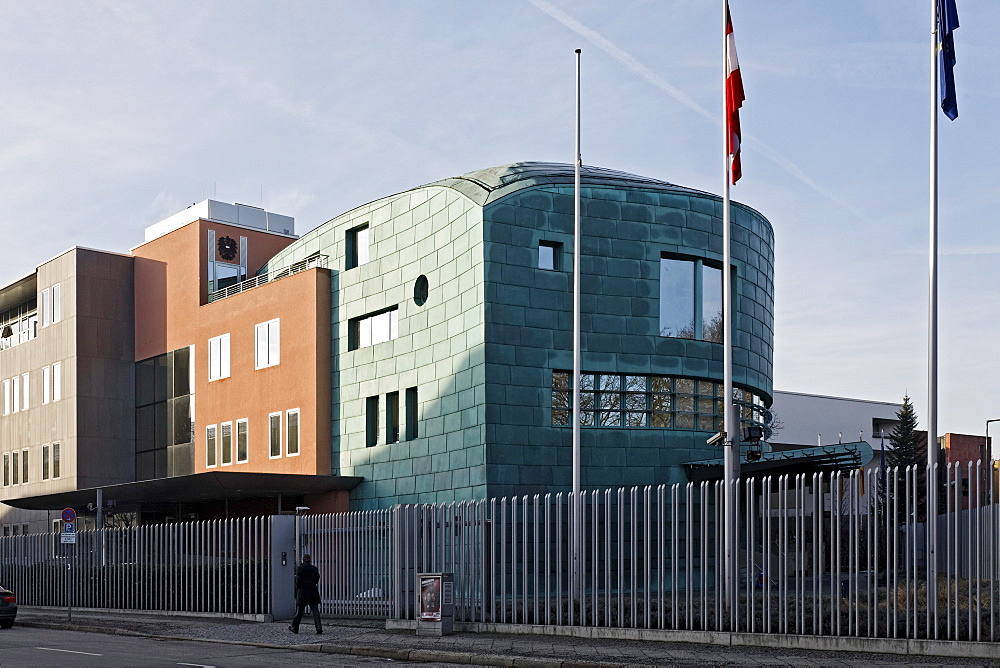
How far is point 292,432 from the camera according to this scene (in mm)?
42781

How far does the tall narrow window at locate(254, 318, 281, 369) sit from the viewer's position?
43.8 meters

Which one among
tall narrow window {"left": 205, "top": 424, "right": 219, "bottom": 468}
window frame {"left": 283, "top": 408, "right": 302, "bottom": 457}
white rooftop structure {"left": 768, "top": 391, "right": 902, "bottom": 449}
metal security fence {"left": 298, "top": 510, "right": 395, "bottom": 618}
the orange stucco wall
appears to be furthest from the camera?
white rooftop structure {"left": 768, "top": 391, "right": 902, "bottom": 449}

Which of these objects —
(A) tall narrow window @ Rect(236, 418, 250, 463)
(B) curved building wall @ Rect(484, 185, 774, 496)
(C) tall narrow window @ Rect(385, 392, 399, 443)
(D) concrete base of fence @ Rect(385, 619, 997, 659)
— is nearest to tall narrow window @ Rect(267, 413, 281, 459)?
(A) tall narrow window @ Rect(236, 418, 250, 463)

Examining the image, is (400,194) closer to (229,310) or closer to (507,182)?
(507,182)

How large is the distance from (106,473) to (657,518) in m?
38.6

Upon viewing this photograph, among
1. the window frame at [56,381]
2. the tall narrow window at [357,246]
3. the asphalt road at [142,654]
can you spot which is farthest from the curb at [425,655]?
the window frame at [56,381]

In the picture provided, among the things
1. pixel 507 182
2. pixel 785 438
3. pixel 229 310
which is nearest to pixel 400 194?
pixel 507 182

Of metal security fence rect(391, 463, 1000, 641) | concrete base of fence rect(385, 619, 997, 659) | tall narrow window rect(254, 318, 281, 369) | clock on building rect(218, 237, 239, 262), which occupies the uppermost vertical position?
clock on building rect(218, 237, 239, 262)

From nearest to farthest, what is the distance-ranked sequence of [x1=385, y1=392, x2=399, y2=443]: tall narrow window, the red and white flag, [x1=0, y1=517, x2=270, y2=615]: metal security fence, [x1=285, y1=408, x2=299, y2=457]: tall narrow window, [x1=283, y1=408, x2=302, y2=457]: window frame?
the red and white flag, [x1=0, y1=517, x2=270, y2=615]: metal security fence, [x1=385, y1=392, x2=399, y2=443]: tall narrow window, [x1=283, y1=408, x2=302, y2=457]: window frame, [x1=285, y1=408, x2=299, y2=457]: tall narrow window

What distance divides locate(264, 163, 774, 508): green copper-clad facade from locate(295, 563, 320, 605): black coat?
10.2 meters

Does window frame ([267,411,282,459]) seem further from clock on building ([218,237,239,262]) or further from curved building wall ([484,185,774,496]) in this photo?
curved building wall ([484,185,774,496])

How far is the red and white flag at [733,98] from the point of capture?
23047 mm

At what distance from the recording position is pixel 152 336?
171 feet

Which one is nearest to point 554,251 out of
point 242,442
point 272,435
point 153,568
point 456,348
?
point 456,348
